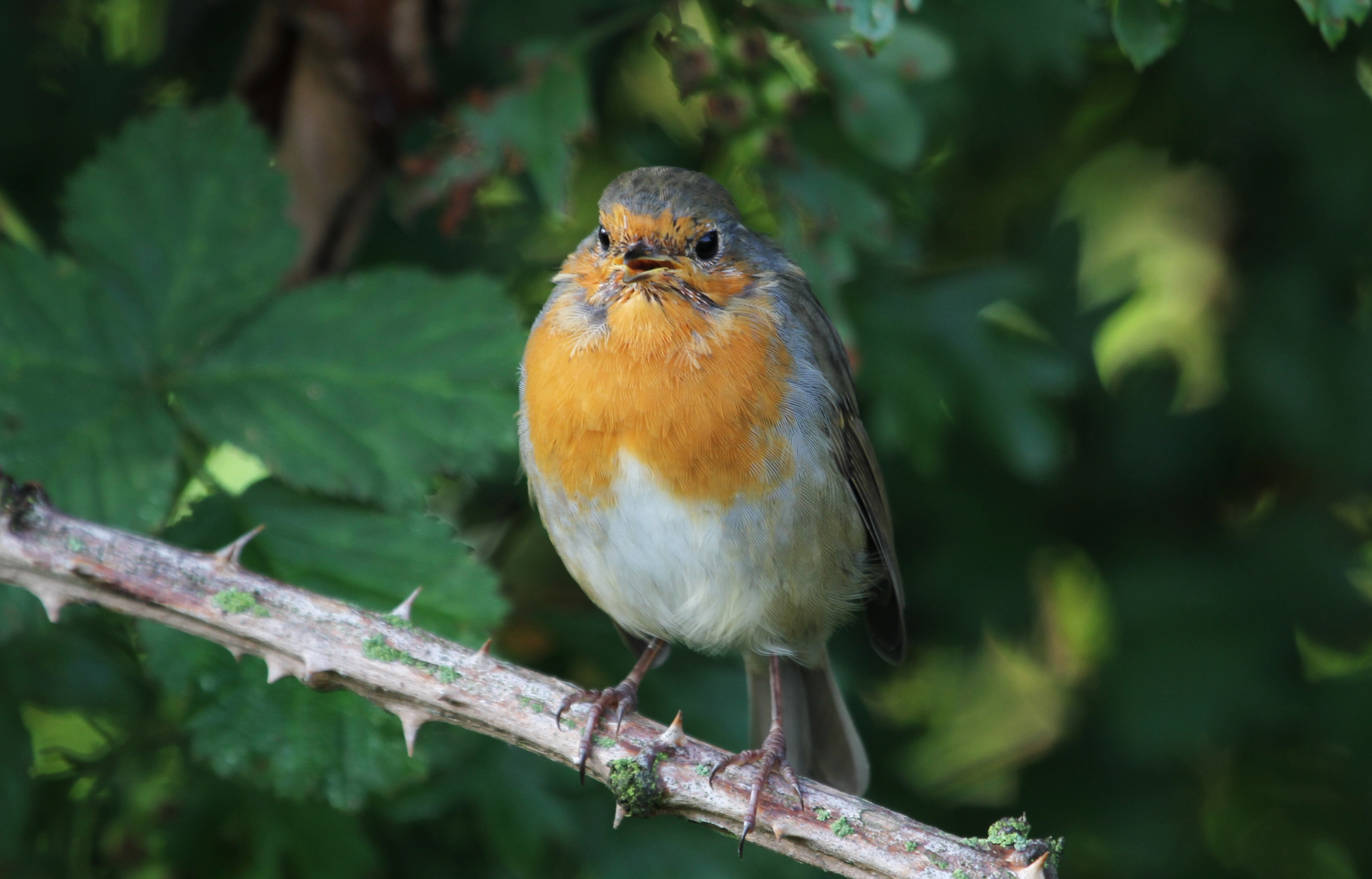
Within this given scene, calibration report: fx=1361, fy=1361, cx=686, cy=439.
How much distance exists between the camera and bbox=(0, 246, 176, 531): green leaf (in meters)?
3.09

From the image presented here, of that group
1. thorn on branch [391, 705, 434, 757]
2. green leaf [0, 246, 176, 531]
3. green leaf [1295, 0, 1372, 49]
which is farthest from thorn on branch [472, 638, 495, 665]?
green leaf [1295, 0, 1372, 49]

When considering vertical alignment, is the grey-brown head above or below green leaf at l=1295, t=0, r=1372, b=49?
below

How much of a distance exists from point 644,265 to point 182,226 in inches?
49.0

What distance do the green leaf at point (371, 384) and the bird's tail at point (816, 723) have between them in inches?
45.3

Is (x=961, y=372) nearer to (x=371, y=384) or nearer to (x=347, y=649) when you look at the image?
(x=371, y=384)

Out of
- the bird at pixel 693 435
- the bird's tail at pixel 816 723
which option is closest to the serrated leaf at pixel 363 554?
the bird at pixel 693 435

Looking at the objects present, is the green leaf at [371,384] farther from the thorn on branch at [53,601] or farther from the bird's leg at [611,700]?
the thorn on branch at [53,601]

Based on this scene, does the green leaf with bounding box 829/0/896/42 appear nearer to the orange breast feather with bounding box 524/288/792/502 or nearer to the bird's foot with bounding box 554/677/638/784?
the orange breast feather with bounding box 524/288/792/502

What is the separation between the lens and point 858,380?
3953mm

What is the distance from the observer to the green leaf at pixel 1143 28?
2547 mm

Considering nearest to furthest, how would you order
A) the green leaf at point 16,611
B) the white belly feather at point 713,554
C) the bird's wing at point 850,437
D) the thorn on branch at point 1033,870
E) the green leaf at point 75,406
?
the thorn on branch at point 1033,870 → the green leaf at point 16,611 → the green leaf at point 75,406 → the white belly feather at point 713,554 → the bird's wing at point 850,437

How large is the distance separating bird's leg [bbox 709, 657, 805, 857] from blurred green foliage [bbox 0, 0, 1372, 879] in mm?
223

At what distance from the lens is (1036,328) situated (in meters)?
4.77

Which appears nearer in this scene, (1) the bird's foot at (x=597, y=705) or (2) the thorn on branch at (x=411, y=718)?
(2) the thorn on branch at (x=411, y=718)
